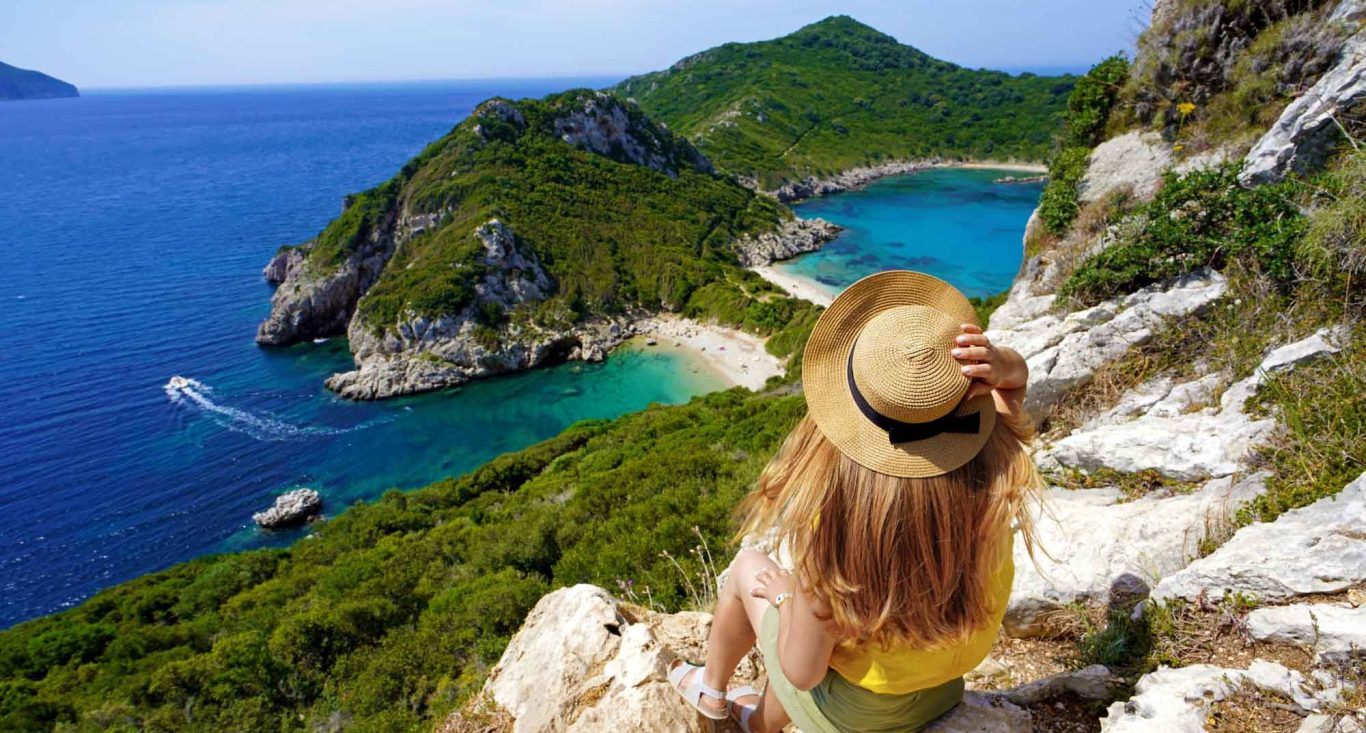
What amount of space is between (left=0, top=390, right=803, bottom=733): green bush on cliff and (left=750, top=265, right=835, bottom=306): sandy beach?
30.3 metres

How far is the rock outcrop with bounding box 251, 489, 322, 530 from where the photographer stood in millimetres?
29078

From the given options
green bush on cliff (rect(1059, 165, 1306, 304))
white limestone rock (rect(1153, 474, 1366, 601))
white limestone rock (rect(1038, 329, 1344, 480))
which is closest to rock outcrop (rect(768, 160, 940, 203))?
green bush on cliff (rect(1059, 165, 1306, 304))

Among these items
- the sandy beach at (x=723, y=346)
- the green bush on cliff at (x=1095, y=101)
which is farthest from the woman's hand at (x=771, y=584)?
the sandy beach at (x=723, y=346)

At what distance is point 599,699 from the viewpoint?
375 centimetres

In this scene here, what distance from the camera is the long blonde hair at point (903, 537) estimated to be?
1.99m

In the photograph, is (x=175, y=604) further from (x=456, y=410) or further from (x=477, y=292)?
(x=477, y=292)

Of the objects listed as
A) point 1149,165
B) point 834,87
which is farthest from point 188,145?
point 1149,165

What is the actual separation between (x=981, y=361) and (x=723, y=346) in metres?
43.0

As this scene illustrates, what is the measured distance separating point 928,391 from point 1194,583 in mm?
2415

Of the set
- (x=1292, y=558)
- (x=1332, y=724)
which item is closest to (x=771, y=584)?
(x=1332, y=724)

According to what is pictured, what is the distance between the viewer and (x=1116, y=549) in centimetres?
375

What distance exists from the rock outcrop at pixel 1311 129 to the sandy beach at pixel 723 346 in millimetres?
31589

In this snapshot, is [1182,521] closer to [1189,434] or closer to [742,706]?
[1189,434]

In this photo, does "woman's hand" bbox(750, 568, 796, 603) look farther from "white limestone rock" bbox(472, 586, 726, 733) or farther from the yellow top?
"white limestone rock" bbox(472, 586, 726, 733)
